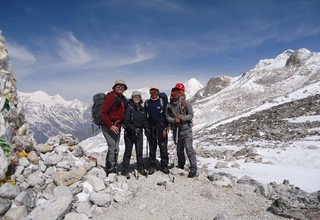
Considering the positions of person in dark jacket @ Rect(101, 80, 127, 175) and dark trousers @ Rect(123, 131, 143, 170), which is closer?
person in dark jacket @ Rect(101, 80, 127, 175)

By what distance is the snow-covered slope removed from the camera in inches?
2073

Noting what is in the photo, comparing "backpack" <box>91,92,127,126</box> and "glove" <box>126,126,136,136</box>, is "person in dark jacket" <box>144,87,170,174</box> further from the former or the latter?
"backpack" <box>91,92,127,126</box>

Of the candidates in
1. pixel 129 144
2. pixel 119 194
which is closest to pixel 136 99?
pixel 129 144

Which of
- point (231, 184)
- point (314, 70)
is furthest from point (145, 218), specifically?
point (314, 70)

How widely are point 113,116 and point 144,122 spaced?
1.18 m

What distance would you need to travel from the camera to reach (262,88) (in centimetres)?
6550

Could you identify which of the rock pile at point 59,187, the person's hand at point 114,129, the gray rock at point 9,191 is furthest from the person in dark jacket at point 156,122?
the gray rock at point 9,191

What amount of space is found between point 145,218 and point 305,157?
34.1ft

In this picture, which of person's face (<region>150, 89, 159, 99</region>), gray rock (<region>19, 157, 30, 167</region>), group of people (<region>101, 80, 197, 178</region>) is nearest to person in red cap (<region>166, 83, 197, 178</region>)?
group of people (<region>101, 80, 197, 178</region>)

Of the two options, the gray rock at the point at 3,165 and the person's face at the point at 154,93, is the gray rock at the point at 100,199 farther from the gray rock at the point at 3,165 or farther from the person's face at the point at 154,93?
the person's face at the point at 154,93

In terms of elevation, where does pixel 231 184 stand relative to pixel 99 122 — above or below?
→ below

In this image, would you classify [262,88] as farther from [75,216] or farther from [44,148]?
[75,216]

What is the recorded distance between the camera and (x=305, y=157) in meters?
15.7

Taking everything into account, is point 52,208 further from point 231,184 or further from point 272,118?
point 272,118
